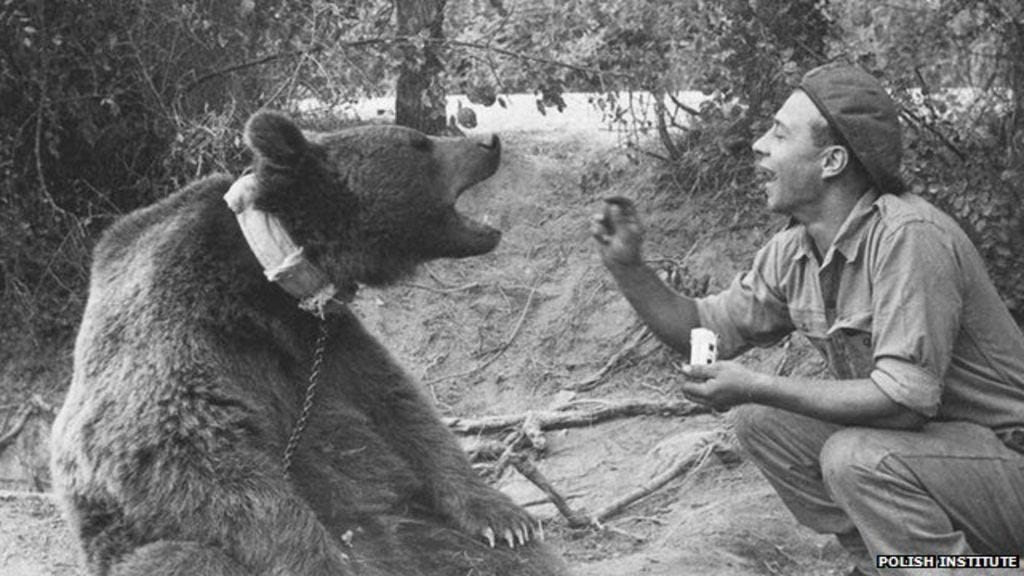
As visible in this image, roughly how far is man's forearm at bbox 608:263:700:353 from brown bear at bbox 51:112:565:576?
Answer: 717 mm

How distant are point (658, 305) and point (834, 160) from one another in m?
0.90

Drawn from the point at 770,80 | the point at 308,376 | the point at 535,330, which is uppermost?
the point at 770,80

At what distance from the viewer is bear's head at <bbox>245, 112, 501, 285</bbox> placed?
17.5 feet

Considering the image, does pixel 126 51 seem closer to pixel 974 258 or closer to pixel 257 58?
pixel 257 58

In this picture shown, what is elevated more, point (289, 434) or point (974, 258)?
point (974, 258)


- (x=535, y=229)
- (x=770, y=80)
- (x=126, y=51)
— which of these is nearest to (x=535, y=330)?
(x=535, y=229)

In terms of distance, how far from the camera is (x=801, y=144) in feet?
16.1

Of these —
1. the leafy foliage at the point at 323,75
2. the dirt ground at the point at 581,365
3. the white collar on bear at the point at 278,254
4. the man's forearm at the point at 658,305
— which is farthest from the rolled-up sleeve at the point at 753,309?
the leafy foliage at the point at 323,75

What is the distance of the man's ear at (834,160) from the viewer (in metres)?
4.86

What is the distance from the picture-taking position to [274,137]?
207 inches

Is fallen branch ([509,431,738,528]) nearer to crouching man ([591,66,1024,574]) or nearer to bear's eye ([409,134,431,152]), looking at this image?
crouching man ([591,66,1024,574])

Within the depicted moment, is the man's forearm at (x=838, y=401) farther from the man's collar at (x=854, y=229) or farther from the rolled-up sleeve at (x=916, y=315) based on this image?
the man's collar at (x=854, y=229)

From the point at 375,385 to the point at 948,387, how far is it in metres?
2.11

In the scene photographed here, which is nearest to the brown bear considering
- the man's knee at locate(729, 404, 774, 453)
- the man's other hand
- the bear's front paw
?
the bear's front paw
